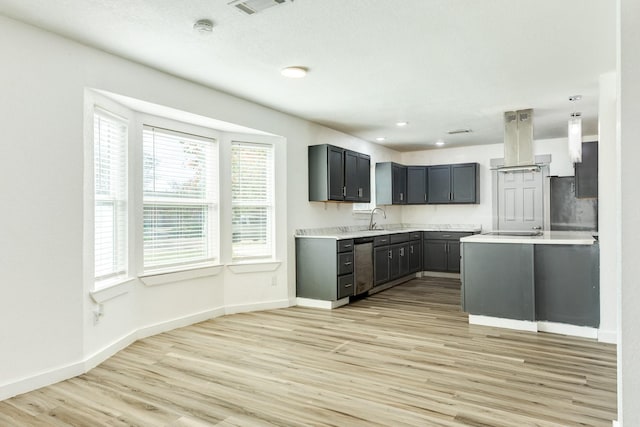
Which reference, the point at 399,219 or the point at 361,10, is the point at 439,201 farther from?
the point at 361,10

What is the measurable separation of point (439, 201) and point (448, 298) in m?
2.60

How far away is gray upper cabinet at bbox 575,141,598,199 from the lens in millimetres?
4988

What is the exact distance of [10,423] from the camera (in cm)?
240

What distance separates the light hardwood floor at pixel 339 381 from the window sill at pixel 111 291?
50cm

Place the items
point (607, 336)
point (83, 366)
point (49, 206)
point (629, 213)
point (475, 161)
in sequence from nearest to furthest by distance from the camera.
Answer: point (629, 213)
point (49, 206)
point (83, 366)
point (607, 336)
point (475, 161)

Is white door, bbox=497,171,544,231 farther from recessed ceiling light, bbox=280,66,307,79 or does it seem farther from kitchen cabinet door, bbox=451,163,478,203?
recessed ceiling light, bbox=280,66,307,79

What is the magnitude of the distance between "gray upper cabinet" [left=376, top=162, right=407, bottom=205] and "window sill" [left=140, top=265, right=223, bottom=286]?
3.64m

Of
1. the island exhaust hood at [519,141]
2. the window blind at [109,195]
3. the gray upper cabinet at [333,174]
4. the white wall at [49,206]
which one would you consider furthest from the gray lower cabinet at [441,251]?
the window blind at [109,195]

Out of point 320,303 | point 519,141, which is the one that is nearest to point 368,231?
point 320,303

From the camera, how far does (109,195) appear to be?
12.1 ft

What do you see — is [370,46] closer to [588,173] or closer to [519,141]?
[519,141]

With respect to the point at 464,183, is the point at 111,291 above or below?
below

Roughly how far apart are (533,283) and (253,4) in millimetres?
3596

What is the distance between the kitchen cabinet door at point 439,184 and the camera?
7992 millimetres
